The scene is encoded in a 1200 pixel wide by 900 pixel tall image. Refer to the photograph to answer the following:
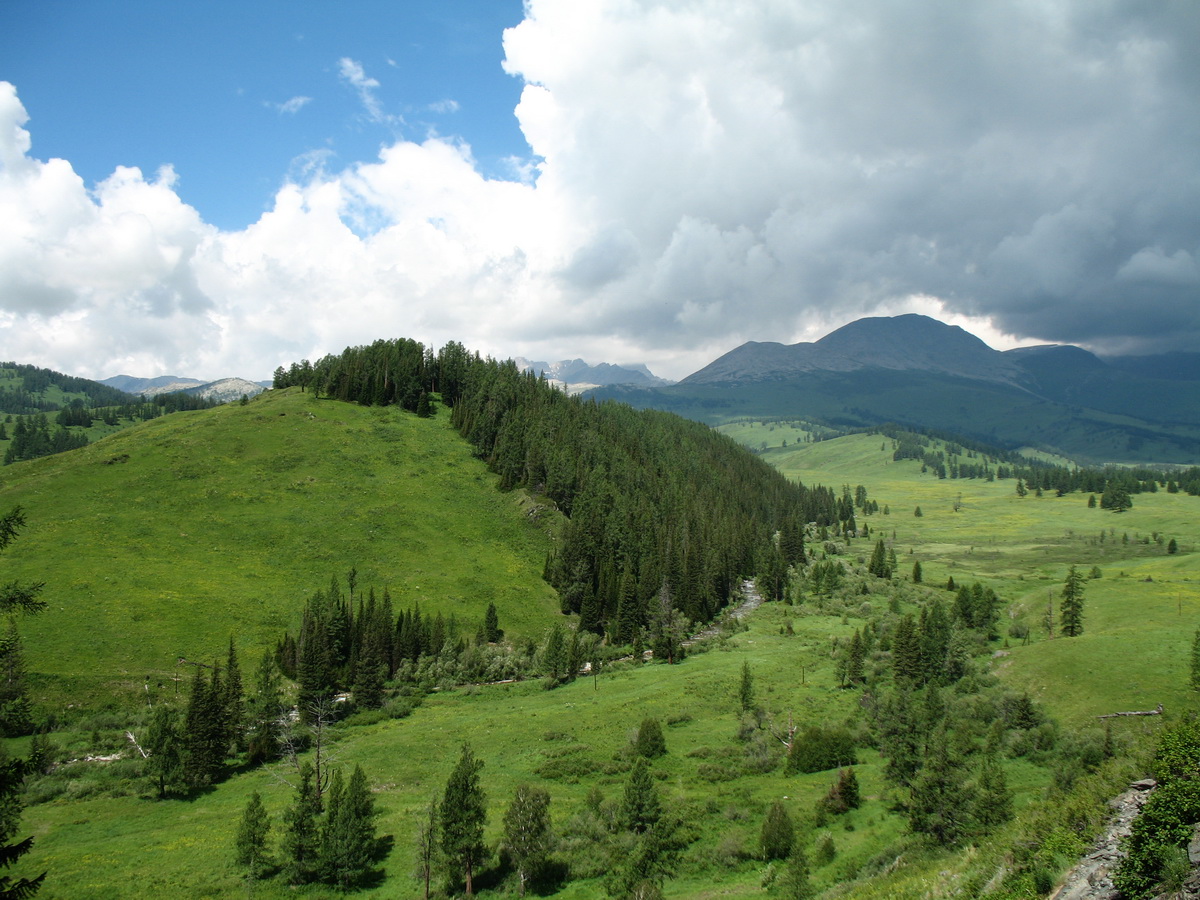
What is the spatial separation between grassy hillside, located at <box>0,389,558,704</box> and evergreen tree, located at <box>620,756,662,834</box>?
2362 inches

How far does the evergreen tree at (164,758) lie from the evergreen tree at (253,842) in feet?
Result: 58.3

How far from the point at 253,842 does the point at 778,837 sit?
110 ft

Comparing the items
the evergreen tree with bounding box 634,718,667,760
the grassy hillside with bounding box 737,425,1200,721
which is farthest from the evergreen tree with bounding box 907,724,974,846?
the grassy hillside with bounding box 737,425,1200,721

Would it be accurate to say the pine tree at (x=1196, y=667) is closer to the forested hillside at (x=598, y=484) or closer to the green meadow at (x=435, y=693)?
the green meadow at (x=435, y=693)

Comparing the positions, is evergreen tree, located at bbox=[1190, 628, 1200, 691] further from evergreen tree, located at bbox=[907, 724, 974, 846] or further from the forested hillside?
the forested hillside

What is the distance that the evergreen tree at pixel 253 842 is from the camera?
36.2m

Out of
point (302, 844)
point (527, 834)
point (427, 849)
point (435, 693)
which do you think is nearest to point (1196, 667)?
point (527, 834)

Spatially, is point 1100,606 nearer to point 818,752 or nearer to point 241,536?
point 818,752

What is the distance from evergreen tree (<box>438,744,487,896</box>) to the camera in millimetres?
35750

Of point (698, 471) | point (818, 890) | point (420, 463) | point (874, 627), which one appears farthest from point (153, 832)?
point (698, 471)

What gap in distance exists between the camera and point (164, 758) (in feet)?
161

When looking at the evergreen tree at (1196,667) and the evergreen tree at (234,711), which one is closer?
the evergreen tree at (1196,667)

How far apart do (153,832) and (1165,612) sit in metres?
122

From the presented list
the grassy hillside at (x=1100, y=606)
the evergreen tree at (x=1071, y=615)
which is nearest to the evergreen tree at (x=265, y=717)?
the grassy hillside at (x=1100, y=606)
